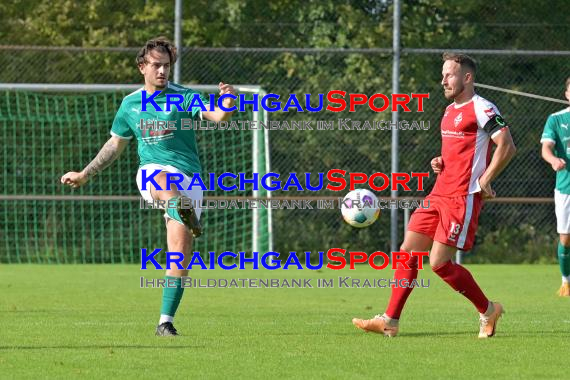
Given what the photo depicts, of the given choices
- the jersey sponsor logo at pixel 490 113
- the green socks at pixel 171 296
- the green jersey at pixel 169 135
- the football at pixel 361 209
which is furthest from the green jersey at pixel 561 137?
the green socks at pixel 171 296

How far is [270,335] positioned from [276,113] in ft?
33.8

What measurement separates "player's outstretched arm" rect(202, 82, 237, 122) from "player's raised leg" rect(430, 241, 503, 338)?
1.62 m

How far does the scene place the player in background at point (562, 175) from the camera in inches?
467

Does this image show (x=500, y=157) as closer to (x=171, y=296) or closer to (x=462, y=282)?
(x=462, y=282)

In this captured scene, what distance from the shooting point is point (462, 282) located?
310 inches

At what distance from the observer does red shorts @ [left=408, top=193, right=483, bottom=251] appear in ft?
25.5

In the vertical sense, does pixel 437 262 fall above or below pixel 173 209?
below

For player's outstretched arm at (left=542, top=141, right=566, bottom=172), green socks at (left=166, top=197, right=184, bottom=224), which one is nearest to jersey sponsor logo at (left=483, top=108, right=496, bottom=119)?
green socks at (left=166, top=197, right=184, bottom=224)

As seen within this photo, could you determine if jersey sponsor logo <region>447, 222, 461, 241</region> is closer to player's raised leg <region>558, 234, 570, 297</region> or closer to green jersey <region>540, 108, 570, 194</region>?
green jersey <region>540, 108, 570, 194</region>

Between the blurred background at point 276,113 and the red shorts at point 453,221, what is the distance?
32.1 feet

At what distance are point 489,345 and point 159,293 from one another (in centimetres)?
542

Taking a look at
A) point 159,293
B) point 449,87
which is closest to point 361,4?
point 159,293

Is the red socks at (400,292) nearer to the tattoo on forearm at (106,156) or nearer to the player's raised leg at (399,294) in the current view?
the player's raised leg at (399,294)

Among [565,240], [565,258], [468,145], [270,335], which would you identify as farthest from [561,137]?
[270,335]
